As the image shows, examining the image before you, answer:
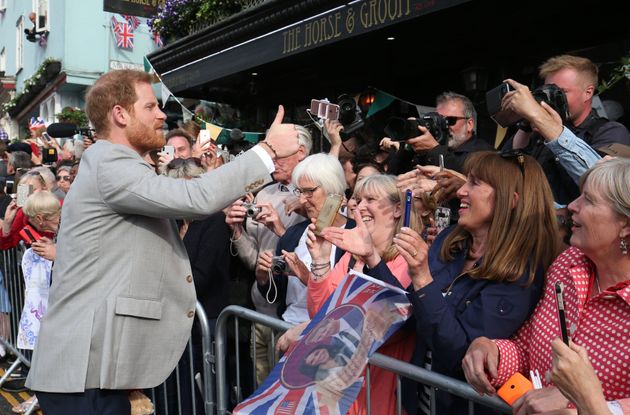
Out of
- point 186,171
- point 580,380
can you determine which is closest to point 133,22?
point 186,171

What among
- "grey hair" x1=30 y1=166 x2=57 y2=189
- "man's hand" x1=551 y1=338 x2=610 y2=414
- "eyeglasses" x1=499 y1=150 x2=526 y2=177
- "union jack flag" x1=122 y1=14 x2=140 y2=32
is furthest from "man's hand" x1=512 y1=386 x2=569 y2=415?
"union jack flag" x1=122 y1=14 x2=140 y2=32

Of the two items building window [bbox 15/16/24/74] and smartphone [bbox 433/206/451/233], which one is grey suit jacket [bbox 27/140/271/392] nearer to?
smartphone [bbox 433/206/451/233]

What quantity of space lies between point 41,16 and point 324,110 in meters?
23.6

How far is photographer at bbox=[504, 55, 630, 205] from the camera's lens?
10.9 feet

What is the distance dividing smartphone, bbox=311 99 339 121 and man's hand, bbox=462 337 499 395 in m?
2.27

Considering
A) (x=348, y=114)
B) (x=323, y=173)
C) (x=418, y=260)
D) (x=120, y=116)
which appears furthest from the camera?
(x=348, y=114)

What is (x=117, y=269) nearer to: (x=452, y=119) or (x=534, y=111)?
(x=534, y=111)

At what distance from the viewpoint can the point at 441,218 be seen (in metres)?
3.27

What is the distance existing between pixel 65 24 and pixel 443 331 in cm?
2219

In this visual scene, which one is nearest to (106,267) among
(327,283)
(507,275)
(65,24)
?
(327,283)

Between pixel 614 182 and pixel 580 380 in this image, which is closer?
pixel 580 380

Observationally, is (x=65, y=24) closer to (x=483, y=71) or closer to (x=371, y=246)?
(x=483, y=71)

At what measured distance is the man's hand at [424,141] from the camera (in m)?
3.87

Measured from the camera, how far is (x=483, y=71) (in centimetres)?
675
